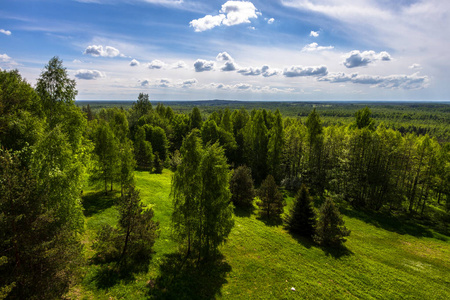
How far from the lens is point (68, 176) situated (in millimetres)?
12172

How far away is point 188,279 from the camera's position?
14984 mm

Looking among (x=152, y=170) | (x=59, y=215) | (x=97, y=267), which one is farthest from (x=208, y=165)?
(x=152, y=170)

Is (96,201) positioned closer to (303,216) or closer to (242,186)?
(242,186)

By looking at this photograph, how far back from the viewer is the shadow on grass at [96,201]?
22423 millimetres

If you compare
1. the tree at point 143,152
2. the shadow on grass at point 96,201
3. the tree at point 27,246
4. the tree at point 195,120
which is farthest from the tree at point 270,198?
the tree at point 195,120

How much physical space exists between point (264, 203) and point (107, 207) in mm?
19323

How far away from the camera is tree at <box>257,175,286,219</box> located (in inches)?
1094

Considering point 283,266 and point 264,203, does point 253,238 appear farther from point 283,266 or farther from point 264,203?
point 264,203

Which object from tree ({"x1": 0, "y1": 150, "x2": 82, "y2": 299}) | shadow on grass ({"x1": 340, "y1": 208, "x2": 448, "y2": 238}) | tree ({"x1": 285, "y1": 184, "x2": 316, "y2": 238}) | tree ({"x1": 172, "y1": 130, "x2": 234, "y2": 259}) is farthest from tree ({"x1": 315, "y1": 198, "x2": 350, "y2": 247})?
tree ({"x1": 0, "y1": 150, "x2": 82, "y2": 299})

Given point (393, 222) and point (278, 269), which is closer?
point (278, 269)

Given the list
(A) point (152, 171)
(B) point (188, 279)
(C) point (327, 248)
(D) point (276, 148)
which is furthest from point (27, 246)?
(D) point (276, 148)

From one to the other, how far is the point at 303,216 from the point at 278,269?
8.88 m

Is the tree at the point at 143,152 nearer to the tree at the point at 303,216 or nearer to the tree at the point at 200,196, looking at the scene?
the tree at the point at 200,196

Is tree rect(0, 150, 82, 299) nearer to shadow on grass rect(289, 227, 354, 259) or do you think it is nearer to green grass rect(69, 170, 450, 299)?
green grass rect(69, 170, 450, 299)
